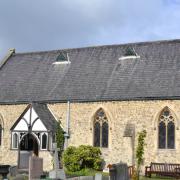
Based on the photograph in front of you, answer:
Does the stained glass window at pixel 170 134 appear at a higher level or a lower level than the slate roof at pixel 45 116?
lower

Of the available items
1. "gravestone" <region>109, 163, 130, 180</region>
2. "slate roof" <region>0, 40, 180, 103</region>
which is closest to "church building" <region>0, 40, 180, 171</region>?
"slate roof" <region>0, 40, 180, 103</region>

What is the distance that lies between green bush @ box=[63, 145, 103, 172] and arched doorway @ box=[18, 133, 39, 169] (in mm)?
3246

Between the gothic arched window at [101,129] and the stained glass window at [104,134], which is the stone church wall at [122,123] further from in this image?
the stained glass window at [104,134]

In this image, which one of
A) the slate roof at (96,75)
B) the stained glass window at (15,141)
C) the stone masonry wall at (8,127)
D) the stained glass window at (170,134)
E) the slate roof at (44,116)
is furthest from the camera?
the stone masonry wall at (8,127)

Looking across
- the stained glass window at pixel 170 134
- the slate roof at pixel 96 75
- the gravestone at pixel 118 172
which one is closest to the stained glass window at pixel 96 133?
the slate roof at pixel 96 75

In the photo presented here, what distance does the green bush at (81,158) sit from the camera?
1358 inches

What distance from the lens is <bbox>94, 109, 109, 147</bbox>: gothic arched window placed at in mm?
36469

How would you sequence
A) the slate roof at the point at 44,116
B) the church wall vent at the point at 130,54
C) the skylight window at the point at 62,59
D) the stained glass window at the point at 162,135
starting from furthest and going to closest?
the skylight window at the point at 62,59 → the church wall vent at the point at 130,54 → the slate roof at the point at 44,116 → the stained glass window at the point at 162,135

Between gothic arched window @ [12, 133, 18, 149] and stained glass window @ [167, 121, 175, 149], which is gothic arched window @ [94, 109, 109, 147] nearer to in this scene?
stained glass window @ [167, 121, 175, 149]

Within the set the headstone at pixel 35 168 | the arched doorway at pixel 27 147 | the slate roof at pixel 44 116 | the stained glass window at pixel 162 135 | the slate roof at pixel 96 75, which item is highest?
the slate roof at pixel 96 75

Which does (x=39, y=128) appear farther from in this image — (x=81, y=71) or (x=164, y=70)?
(x=164, y=70)

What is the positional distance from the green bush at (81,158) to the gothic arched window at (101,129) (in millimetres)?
1120

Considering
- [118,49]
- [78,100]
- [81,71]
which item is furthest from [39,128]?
[118,49]

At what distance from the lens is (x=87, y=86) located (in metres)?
38.2
